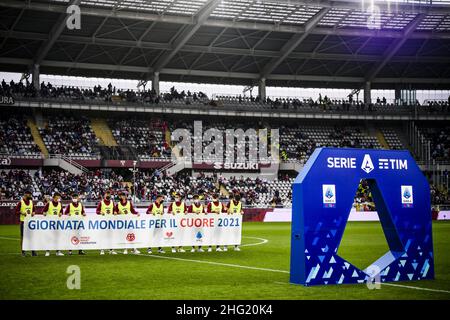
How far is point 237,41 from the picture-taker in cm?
6016

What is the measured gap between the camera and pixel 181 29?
2184 inches

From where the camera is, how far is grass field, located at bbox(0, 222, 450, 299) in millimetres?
12312

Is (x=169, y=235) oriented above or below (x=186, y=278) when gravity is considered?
above

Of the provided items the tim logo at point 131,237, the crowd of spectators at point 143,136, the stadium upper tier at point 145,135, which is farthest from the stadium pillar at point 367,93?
the tim logo at point 131,237

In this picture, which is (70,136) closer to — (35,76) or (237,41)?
(35,76)

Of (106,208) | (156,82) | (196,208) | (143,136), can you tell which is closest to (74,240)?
(106,208)

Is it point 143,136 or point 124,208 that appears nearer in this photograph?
point 124,208

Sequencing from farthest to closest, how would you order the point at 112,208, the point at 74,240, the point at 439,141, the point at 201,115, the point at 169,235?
the point at 439,141 < the point at 201,115 < the point at 112,208 < the point at 169,235 < the point at 74,240

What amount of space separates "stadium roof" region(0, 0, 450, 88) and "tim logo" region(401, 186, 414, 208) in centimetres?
3712

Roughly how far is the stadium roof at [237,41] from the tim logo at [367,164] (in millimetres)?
37299

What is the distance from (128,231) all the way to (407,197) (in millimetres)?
10798

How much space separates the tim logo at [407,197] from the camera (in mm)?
14485

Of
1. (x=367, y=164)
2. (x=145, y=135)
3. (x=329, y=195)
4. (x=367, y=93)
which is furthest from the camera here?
(x=367, y=93)

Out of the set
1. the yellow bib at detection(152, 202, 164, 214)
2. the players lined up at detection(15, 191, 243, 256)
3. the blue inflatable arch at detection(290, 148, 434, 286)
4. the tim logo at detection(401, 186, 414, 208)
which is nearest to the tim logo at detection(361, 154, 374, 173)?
the blue inflatable arch at detection(290, 148, 434, 286)
